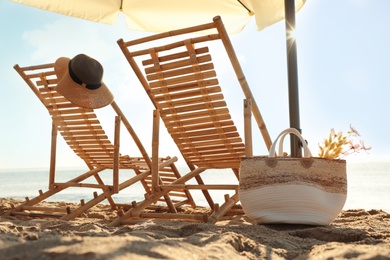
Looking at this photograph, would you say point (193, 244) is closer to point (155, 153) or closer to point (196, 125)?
point (155, 153)

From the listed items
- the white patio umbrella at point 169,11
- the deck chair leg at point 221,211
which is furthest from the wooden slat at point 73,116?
the deck chair leg at point 221,211

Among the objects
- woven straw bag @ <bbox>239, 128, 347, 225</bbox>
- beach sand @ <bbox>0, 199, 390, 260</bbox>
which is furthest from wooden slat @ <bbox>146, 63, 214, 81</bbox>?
beach sand @ <bbox>0, 199, 390, 260</bbox>

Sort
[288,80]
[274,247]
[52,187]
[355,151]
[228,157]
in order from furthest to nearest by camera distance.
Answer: [52,187]
[228,157]
[288,80]
[355,151]
[274,247]

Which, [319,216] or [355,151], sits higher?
[355,151]

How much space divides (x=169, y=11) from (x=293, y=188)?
2964 mm

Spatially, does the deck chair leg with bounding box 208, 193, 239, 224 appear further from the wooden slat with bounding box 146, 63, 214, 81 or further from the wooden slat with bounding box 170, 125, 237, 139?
the wooden slat with bounding box 146, 63, 214, 81

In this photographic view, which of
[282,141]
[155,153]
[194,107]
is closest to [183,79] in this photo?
[194,107]

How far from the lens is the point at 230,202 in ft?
12.2

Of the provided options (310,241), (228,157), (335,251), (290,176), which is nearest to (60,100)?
(228,157)

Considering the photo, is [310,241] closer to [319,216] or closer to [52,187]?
[319,216]

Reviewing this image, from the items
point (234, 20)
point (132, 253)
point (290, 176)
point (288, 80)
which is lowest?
point (132, 253)

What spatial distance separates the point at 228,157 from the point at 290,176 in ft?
4.73

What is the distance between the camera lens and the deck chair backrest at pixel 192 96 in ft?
12.5

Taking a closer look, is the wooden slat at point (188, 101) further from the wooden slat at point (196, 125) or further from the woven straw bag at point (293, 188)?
the woven straw bag at point (293, 188)
